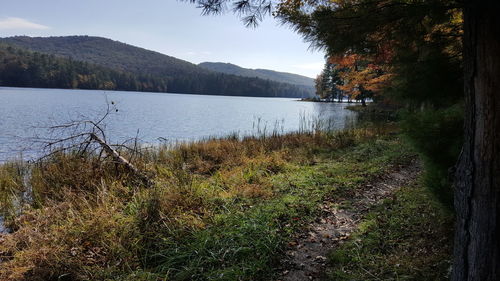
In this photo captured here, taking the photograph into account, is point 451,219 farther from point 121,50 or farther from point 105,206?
point 121,50

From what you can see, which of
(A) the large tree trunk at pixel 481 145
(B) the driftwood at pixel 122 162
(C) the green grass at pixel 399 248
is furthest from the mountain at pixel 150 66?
(A) the large tree trunk at pixel 481 145

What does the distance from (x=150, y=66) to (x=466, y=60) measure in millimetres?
145017

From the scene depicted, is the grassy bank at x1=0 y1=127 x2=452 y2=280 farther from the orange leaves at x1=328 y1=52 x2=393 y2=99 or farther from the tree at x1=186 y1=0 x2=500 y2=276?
the orange leaves at x1=328 y1=52 x2=393 y2=99

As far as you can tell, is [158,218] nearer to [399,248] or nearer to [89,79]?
[399,248]

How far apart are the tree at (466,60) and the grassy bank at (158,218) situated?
199 centimetres

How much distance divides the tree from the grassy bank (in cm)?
199

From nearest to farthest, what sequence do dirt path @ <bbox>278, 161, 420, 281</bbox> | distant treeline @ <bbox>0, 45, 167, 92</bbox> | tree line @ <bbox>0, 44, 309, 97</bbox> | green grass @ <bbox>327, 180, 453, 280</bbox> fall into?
green grass @ <bbox>327, 180, 453, 280</bbox>, dirt path @ <bbox>278, 161, 420, 281</bbox>, distant treeline @ <bbox>0, 45, 167, 92</bbox>, tree line @ <bbox>0, 44, 309, 97</bbox>

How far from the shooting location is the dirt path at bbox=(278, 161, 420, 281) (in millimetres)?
3396

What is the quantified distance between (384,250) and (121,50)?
17491cm

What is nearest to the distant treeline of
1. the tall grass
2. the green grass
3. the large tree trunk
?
the tall grass

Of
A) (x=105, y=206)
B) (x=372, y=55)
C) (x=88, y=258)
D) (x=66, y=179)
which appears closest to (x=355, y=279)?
(x=372, y=55)

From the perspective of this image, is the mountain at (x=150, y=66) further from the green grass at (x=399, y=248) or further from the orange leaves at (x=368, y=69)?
the green grass at (x=399, y=248)

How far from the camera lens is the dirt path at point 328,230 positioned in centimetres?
340

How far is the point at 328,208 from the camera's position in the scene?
4992 mm
